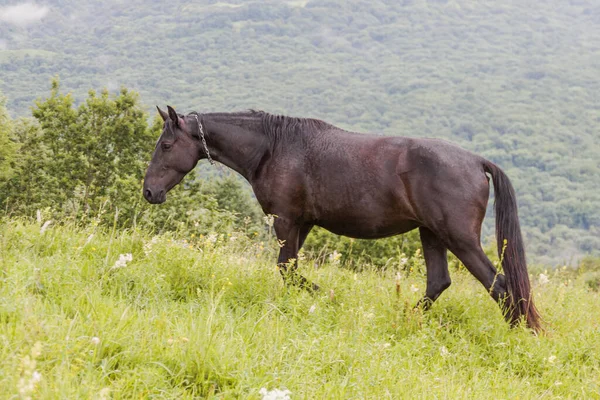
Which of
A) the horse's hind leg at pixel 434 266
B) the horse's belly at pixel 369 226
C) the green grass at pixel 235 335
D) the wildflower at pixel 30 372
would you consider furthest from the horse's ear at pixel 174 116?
the wildflower at pixel 30 372

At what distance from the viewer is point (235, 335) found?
4684 mm

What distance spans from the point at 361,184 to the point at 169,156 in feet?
8.49

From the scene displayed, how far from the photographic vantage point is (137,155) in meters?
39.3

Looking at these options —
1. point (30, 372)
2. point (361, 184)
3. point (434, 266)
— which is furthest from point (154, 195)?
point (30, 372)

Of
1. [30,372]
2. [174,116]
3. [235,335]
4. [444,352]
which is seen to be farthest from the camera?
[174,116]

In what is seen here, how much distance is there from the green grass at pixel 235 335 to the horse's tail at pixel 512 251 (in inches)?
9.8

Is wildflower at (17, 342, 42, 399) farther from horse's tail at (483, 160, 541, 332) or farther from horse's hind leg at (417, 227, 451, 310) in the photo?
horse's tail at (483, 160, 541, 332)

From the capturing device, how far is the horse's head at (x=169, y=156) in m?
7.34

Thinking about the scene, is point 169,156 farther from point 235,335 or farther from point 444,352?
point 444,352

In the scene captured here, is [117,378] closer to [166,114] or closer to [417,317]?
[417,317]

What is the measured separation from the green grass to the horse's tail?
0.25 meters

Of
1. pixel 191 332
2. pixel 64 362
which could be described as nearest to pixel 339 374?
pixel 191 332

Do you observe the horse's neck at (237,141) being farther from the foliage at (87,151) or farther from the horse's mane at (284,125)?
the foliage at (87,151)

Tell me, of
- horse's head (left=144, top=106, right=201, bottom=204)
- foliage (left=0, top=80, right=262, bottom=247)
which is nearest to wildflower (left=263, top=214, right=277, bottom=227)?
horse's head (left=144, top=106, right=201, bottom=204)
